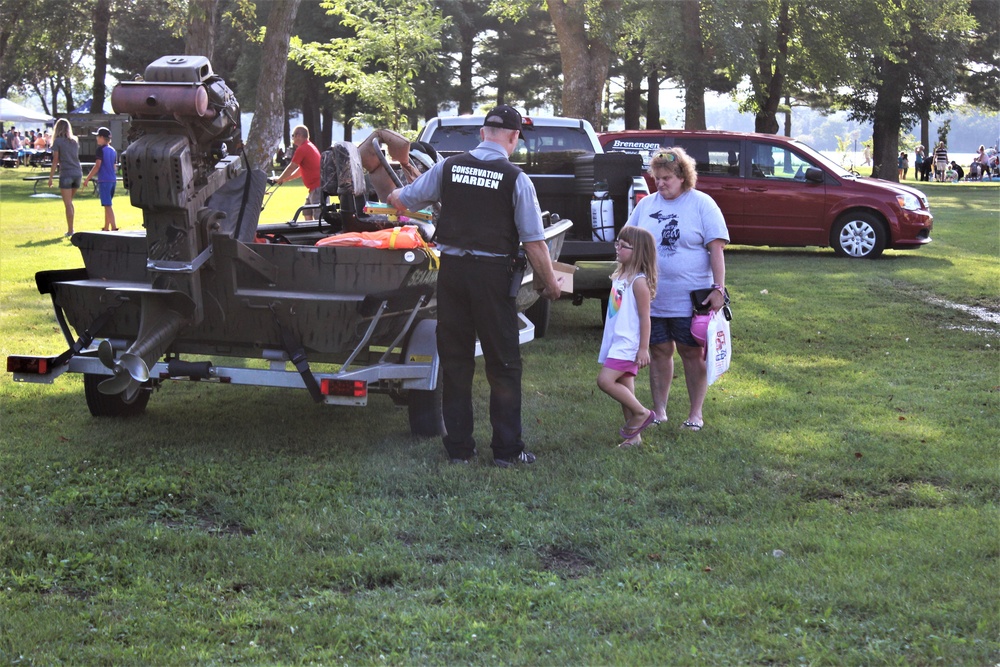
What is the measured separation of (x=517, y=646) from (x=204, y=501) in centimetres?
228

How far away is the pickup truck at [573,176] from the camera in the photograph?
9977mm

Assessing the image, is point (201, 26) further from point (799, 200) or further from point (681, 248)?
point (681, 248)

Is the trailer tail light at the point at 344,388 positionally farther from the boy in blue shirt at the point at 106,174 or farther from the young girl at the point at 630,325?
the boy in blue shirt at the point at 106,174

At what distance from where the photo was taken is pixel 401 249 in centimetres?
625

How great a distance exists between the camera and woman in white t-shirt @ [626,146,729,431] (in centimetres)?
692

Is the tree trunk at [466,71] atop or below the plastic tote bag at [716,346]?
atop

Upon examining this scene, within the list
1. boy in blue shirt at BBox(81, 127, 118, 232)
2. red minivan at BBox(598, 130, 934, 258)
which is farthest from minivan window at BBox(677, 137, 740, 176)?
boy in blue shirt at BBox(81, 127, 118, 232)

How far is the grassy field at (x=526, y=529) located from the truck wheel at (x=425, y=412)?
0.39ft

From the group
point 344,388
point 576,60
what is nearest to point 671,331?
point 344,388

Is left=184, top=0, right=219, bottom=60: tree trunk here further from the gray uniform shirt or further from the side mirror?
the gray uniform shirt

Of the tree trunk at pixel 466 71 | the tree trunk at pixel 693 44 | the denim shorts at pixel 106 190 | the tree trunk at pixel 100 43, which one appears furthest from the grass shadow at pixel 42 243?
the tree trunk at pixel 466 71

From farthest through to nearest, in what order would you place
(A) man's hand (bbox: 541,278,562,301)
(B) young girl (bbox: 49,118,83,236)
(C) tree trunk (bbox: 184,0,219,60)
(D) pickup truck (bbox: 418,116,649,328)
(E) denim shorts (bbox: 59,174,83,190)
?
(C) tree trunk (bbox: 184,0,219,60) < (E) denim shorts (bbox: 59,174,83,190) < (B) young girl (bbox: 49,118,83,236) < (D) pickup truck (bbox: 418,116,649,328) < (A) man's hand (bbox: 541,278,562,301)

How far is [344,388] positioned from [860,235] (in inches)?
519

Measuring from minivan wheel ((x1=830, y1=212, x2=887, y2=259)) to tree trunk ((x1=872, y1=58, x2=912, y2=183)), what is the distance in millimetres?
30613
